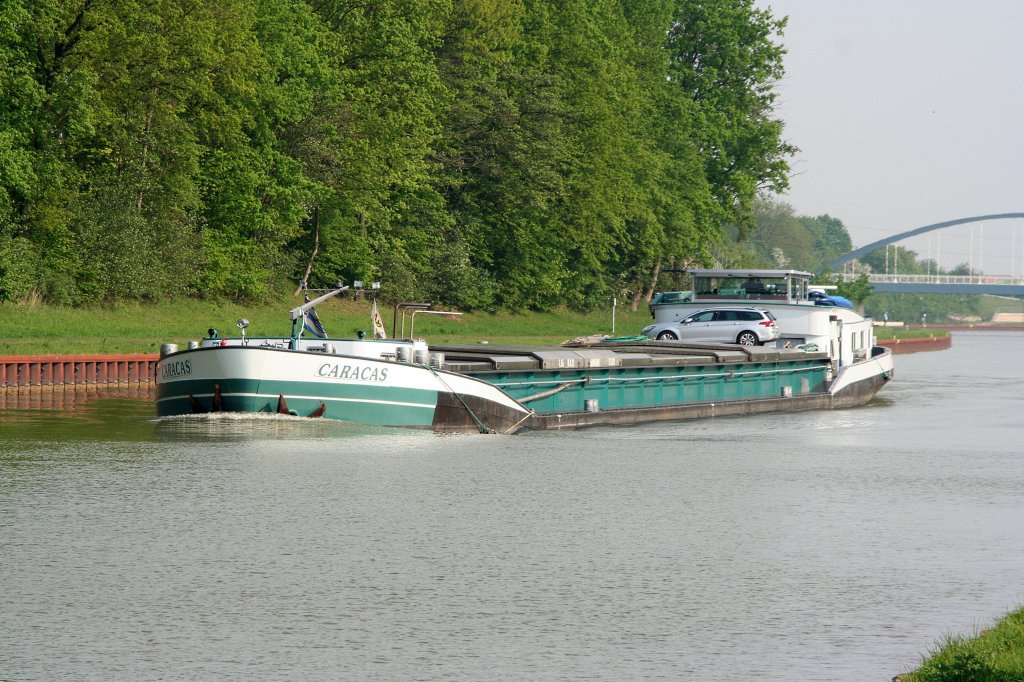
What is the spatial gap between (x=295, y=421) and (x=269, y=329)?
2717 cm

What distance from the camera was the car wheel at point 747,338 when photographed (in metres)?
42.7

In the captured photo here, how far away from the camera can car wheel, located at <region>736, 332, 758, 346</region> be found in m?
42.7

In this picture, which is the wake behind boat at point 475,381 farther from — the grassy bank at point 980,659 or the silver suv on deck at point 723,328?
the grassy bank at point 980,659

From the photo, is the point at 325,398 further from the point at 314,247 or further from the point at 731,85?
the point at 731,85

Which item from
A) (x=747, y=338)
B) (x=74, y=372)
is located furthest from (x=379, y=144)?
(x=74, y=372)

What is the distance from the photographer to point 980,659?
355 inches

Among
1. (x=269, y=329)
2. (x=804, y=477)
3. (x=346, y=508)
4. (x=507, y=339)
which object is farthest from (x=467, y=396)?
(x=507, y=339)

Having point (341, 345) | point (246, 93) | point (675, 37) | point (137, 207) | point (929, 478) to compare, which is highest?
point (675, 37)

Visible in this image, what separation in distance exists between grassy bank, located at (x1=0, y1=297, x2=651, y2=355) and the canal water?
15.9 meters

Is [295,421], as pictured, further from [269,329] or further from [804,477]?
[269,329]

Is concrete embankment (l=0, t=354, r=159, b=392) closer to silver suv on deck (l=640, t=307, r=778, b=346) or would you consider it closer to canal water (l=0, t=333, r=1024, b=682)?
canal water (l=0, t=333, r=1024, b=682)

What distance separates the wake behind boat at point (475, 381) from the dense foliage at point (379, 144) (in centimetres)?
1902

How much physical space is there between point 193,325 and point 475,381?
957 inches

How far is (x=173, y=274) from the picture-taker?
53.0m
